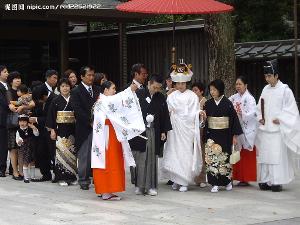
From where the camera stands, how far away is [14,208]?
8.42m

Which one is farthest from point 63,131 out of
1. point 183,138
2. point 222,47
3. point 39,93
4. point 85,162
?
point 222,47

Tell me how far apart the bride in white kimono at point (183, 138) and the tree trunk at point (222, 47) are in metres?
3.17

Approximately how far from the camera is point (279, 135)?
32.2ft

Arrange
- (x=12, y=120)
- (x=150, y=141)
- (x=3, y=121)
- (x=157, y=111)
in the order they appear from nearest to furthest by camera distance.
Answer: (x=150, y=141), (x=157, y=111), (x=12, y=120), (x=3, y=121)

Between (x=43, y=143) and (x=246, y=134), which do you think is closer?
(x=246, y=134)

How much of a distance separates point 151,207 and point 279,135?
Result: 244 centimetres

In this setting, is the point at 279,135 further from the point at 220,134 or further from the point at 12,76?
the point at 12,76

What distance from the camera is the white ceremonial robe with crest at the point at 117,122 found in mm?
9070

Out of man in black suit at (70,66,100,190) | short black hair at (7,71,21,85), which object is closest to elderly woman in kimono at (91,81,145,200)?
man in black suit at (70,66,100,190)

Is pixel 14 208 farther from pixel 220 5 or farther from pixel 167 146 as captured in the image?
pixel 220 5

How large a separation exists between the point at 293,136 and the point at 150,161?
6.90ft

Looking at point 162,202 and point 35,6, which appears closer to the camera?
point 162,202

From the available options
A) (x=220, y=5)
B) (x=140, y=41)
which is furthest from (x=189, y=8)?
(x=140, y=41)

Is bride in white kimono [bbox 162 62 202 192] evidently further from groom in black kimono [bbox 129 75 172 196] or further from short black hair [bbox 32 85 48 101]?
short black hair [bbox 32 85 48 101]
